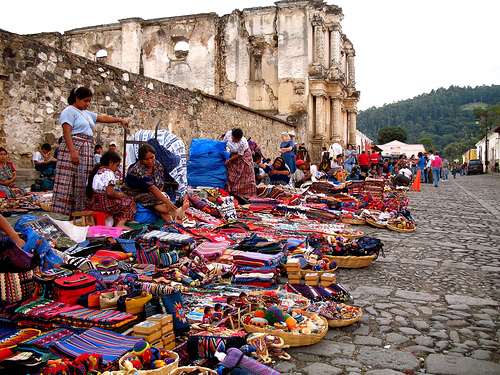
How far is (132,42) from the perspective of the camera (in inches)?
982

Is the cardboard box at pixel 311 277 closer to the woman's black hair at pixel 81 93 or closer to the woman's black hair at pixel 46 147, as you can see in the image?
the woman's black hair at pixel 81 93

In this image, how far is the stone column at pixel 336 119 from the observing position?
98.1ft

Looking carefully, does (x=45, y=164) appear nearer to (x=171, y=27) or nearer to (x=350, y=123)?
(x=171, y=27)

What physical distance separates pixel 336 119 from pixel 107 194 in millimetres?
26229

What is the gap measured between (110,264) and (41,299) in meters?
0.88

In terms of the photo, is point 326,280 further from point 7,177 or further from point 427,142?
point 427,142

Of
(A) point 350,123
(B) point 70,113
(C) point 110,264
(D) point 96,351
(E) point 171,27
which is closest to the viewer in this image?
(D) point 96,351

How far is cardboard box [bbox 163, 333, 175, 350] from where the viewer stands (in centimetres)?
288

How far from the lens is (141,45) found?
82.7 ft

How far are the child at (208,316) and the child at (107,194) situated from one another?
271 cm

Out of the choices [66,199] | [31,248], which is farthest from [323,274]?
[66,199]

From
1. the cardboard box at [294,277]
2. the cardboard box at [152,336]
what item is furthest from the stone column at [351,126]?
the cardboard box at [152,336]

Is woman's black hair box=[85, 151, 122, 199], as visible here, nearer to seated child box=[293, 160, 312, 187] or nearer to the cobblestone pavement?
the cobblestone pavement

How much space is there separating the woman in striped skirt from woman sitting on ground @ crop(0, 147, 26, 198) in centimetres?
191
